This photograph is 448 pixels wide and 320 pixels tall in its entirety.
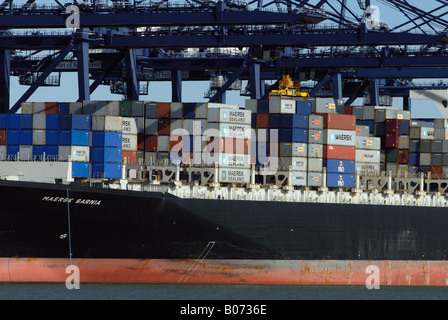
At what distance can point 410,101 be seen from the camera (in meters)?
81.6

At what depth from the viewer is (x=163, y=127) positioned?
47062 millimetres

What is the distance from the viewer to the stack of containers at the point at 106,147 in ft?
143

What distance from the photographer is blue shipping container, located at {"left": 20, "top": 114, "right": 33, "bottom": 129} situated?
146 ft

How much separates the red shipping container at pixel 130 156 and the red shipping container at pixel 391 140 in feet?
51.4

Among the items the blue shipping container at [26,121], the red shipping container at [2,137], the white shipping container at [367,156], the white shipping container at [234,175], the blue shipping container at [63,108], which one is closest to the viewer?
the blue shipping container at [26,121]

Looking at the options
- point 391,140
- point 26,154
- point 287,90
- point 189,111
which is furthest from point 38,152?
point 391,140

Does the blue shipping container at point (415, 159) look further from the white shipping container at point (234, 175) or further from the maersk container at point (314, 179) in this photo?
the white shipping container at point (234, 175)

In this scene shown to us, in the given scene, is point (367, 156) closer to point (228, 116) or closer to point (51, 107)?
point (228, 116)

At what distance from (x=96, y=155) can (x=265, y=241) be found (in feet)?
28.7

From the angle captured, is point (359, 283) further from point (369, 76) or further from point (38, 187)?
point (369, 76)

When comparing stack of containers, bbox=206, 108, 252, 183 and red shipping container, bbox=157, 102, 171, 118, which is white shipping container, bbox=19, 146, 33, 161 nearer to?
red shipping container, bbox=157, 102, 171, 118

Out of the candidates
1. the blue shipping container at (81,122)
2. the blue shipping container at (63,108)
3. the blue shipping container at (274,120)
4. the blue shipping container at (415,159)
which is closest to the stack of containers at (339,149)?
the blue shipping container at (274,120)

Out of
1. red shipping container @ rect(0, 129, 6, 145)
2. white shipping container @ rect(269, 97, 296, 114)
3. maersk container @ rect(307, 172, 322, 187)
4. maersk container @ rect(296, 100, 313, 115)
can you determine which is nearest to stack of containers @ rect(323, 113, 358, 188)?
maersk container @ rect(307, 172, 322, 187)
